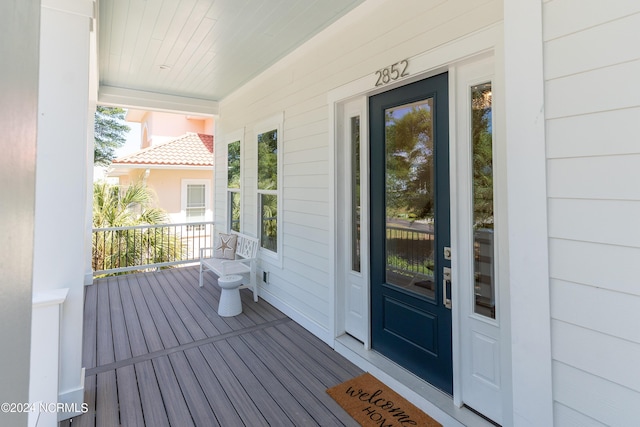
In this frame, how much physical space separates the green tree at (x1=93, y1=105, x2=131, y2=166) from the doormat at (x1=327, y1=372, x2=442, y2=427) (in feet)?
43.2

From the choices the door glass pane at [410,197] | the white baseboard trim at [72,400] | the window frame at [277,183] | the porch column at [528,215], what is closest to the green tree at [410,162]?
the door glass pane at [410,197]

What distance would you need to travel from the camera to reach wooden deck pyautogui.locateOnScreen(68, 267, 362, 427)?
212 centimetres

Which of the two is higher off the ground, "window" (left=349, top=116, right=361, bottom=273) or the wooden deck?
"window" (left=349, top=116, right=361, bottom=273)

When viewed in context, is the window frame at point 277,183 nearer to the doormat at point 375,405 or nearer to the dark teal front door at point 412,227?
the dark teal front door at point 412,227

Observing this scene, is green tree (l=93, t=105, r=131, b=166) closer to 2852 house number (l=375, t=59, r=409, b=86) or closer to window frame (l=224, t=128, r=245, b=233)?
window frame (l=224, t=128, r=245, b=233)

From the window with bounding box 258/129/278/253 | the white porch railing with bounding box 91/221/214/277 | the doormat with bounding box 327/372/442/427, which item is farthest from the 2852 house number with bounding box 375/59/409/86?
the white porch railing with bounding box 91/221/214/277

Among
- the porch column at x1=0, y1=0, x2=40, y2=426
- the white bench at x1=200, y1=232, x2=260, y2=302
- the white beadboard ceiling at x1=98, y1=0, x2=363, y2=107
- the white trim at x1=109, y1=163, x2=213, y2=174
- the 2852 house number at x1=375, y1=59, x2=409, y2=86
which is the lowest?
the white bench at x1=200, y1=232, x2=260, y2=302

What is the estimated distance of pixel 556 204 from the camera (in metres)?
1.25

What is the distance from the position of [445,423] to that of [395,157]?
72.6 inches

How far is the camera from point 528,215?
1.32m

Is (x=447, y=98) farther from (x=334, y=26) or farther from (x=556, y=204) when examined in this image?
(x=334, y=26)

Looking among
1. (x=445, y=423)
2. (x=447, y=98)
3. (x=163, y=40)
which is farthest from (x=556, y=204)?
(x=163, y=40)

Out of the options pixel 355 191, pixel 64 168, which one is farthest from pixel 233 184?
pixel 64 168

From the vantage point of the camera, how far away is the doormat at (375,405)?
203 cm
